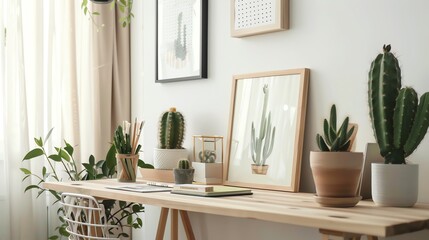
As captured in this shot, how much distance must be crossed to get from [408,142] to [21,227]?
2362 millimetres

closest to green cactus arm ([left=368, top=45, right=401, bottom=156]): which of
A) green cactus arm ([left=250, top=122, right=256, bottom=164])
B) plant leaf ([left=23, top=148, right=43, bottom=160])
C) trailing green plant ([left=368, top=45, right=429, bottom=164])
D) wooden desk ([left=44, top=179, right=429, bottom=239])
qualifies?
trailing green plant ([left=368, top=45, right=429, bottom=164])

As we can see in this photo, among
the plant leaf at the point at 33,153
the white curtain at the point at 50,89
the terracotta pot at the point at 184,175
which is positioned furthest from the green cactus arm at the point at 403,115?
the white curtain at the point at 50,89

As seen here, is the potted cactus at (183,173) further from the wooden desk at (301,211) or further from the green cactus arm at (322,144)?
the green cactus arm at (322,144)

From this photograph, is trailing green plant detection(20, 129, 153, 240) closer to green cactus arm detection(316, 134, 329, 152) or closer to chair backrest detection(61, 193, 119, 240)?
chair backrest detection(61, 193, 119, 240)

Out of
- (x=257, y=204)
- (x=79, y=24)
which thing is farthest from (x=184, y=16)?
(x=257, y=204)

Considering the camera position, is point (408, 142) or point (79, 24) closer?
point (408, 142)

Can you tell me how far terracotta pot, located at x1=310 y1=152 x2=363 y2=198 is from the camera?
5.99ft

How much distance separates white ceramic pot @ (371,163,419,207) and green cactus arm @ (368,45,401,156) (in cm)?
6

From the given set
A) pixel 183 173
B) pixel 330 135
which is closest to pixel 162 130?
pixel 183 173

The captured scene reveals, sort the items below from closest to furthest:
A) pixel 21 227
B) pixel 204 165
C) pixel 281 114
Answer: pixel 281 114, pixel 204 165, pixel 21 227

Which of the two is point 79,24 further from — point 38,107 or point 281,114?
point 281,114

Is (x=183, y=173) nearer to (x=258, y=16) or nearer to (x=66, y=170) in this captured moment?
(x=258, y=16)

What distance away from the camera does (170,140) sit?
2.80 metres

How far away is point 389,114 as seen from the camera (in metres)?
1.81
